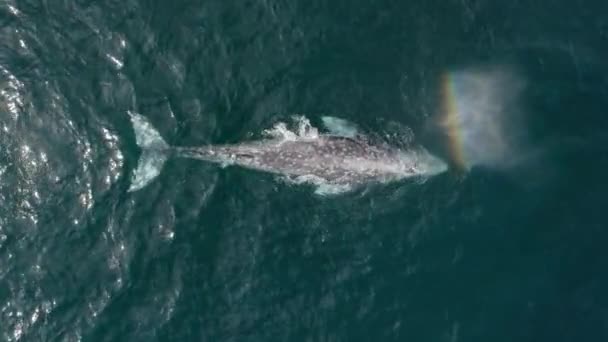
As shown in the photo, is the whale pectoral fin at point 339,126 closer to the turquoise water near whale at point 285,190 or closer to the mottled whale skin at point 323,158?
the mottled whale skin at point 323,158

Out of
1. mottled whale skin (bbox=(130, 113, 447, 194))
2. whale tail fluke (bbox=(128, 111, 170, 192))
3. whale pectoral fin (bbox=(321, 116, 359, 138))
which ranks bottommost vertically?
whale tail fluke (bbox=(128, 111, 170, 192))

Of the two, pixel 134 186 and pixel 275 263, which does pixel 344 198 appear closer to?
pixel 275 263

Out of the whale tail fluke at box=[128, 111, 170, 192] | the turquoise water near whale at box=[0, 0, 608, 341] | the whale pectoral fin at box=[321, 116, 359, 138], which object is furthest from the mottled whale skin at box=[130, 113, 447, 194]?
the turquoise water near whale at box=[0, 0, 608, 341]

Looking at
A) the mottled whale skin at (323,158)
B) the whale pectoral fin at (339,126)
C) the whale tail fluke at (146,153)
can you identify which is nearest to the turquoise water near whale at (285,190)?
the whale tail fluke at (146,153)

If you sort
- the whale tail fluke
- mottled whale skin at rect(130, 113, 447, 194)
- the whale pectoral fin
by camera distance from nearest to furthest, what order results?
the whale tail fluke < mottled whale skin at rect(130, 113, 447, 194) < the whale pectoral fin

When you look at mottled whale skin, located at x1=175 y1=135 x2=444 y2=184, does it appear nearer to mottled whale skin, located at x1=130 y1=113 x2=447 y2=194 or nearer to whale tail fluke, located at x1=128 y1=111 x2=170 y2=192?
mottled whale skin, located at x1=130 y1=113 x2=447 y2=194

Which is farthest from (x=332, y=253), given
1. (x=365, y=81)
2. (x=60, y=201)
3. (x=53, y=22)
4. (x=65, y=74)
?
(x=53, y=22)
